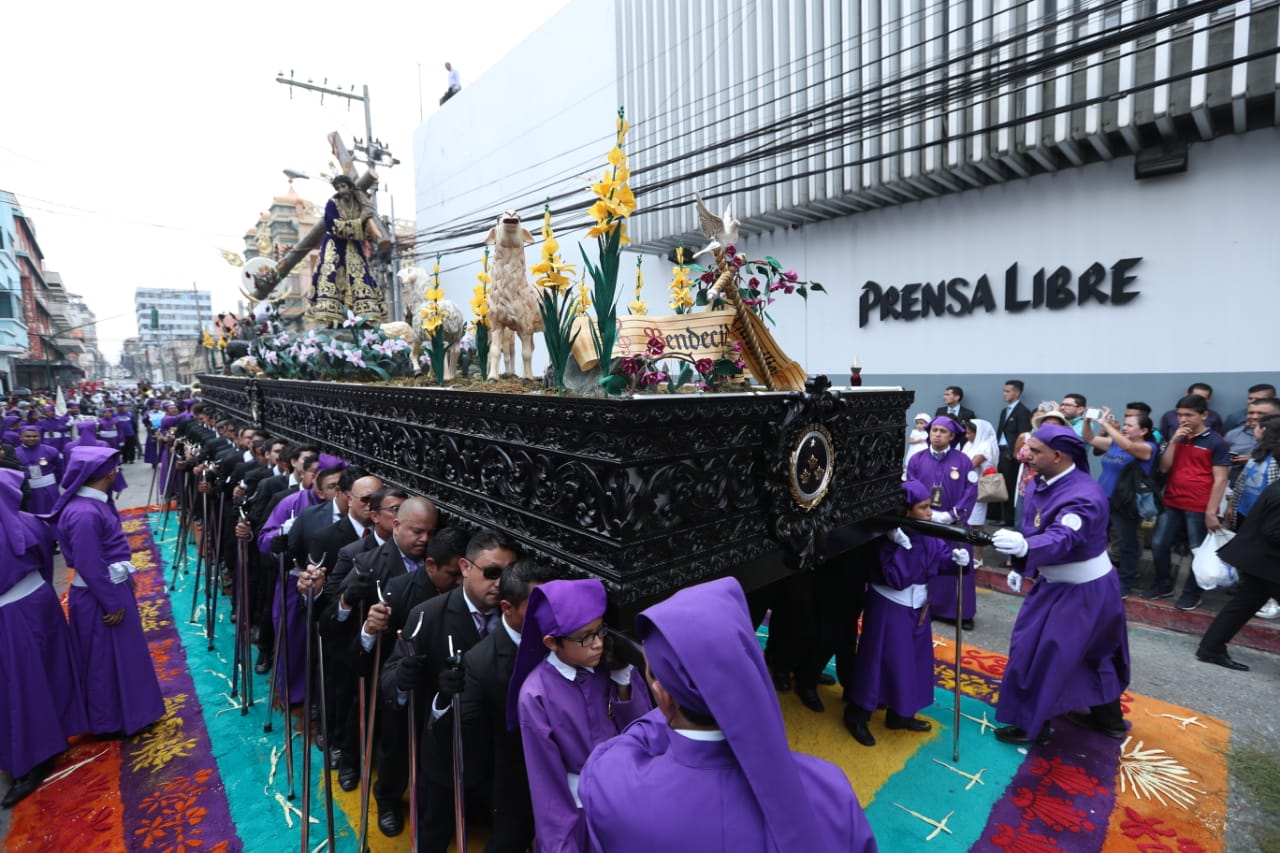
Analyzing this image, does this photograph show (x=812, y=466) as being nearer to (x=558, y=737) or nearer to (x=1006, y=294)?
(x=558, y=737)

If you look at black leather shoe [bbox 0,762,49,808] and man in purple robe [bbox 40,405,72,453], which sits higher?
man in purple robe [bbox 40,405,72,453]

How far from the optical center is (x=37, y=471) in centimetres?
724

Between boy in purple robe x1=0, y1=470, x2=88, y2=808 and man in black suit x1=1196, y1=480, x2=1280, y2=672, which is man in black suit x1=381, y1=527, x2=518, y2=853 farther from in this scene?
man in black suit x1=1196, y1=480, x2=1280, y2=672

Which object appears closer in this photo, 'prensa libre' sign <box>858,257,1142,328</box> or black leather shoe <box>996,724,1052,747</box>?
black leather shoe <box>996,724,1052,747</box>

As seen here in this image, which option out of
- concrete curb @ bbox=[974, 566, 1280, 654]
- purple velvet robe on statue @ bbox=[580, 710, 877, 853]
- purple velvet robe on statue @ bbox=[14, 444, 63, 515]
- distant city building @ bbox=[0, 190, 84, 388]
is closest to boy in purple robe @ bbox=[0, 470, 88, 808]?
purple velvet robe on statue @ bbox=[580, 710, 877, 853]

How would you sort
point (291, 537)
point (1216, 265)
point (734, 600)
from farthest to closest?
1. point (1216, 265)
2. point (291, 537)
3. point (734, 600)

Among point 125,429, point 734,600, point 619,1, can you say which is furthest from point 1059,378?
point 125,429

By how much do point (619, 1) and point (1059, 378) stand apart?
10106mm

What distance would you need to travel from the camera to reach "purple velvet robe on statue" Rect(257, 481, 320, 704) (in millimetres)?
3896

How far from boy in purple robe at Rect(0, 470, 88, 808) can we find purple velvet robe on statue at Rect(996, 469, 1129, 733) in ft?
19.0

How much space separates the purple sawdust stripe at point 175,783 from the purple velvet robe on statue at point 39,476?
412 centimetres

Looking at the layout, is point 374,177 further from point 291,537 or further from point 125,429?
point 125,429

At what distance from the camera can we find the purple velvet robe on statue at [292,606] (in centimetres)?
390

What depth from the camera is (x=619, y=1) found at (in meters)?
10.9
